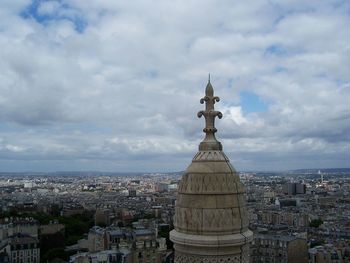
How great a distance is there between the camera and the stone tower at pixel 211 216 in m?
4.29

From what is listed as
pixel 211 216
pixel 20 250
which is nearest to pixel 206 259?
pixel 211 216

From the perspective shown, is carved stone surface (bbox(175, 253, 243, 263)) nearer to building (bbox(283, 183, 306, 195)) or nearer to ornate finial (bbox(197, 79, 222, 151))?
ornate finial (bbox(197, 79, 222, 151))

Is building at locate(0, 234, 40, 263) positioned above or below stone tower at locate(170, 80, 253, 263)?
below

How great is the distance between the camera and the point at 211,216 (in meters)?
4.30

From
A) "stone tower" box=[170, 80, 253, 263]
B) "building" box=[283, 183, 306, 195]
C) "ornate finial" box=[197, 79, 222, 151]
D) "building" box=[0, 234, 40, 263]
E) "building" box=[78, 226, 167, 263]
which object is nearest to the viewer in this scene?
"stone tower" box=[170, 80, 253, 263]

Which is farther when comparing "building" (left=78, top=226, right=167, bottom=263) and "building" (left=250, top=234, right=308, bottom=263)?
"building" (left=250, top=234, right=308, bottom=263)

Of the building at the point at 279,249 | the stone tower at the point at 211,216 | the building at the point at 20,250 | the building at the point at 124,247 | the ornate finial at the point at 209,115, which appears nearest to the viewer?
the stone tower at the point at 211,216

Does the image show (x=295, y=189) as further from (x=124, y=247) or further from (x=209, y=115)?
(x=209, y=115)

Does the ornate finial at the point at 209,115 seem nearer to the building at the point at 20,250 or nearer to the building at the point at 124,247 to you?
the building at the point at 124,247

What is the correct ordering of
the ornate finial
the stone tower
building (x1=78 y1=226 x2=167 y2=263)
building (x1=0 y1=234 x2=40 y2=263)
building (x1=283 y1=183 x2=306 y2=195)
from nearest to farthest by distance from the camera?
the stone tower, the ornate finial, building (x1=78 y1=226 x2=167 y2=263), building (x1=0 y1=234 x2=40 y2=263), building (x1=283 y1=183 x2=306 y2=195)

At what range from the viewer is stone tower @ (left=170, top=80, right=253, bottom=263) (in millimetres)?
4285

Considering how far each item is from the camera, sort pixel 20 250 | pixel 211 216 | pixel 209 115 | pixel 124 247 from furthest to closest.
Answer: pixel 20 250, pixel 124 247, pixel 209 115, pixel 211 216

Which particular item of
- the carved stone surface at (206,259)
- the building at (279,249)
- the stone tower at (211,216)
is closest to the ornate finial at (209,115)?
the stone tower at (211,216)

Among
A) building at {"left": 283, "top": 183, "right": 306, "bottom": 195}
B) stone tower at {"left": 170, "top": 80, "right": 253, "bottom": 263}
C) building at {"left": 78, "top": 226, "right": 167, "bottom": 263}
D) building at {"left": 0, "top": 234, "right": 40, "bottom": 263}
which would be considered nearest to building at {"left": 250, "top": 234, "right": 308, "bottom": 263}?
building at {"left": 78, "top": 226, "right": 167, "bottom": 263}
